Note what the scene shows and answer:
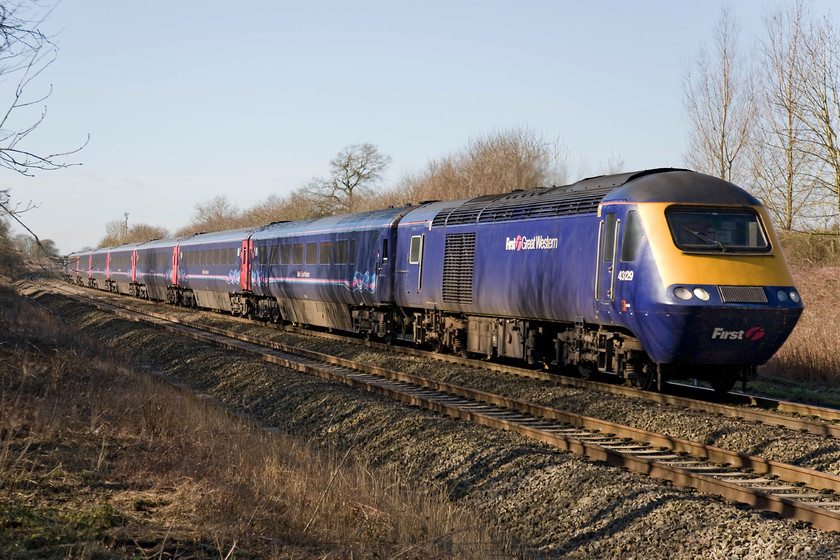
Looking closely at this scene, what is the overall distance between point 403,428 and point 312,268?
49.9ft

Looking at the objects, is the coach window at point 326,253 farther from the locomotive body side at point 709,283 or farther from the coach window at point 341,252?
the locomotive body side at point 709,283

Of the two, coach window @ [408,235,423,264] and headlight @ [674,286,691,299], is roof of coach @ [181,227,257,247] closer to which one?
coach window @ [408,235,423,264]

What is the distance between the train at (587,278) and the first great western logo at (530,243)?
3 cm

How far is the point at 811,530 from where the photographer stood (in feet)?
21.5

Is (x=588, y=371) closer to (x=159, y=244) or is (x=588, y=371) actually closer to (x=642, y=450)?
(x=642, y=450)

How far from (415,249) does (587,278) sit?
6.81 m

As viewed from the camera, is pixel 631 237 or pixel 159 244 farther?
pixel 159 244

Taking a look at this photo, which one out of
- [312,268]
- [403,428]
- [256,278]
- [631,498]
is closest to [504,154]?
[256,278]

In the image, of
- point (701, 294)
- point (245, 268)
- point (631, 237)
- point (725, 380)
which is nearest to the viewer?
point (701, 294)

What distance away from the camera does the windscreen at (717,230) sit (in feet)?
39.2

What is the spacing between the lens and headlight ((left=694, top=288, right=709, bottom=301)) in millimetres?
11547

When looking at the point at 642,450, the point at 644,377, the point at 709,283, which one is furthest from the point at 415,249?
the point at 642,450

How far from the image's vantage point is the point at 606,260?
42.7 feet

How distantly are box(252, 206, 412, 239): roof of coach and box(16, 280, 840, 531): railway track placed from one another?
610 centimetres
